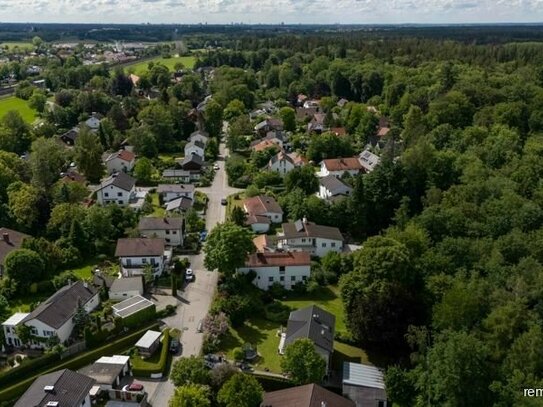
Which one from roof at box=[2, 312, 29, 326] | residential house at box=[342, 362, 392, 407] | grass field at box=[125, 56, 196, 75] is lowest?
residential house at box=[342, 362, 392, 407]

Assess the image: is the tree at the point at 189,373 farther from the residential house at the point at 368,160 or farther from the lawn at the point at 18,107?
the lawn at the point at 18,107

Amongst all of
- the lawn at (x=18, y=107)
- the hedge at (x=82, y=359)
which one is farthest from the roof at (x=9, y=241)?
the lawn at (x=18, y=107)

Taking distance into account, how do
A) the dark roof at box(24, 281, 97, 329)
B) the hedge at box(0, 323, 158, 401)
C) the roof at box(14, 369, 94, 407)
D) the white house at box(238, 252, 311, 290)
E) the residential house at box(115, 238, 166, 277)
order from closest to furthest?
the roof at box(14, 369, 94, 407)
the hedge at box(0, 323, 158, 401)
the dark roof at box(24, 281, 97, 329)
the white house at box(238, 252, 311, 290)
the residential house at box(115, 238, 166, 277)

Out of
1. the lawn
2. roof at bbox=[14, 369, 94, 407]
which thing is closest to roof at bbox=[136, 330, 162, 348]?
roof at bbox=[14, 369, 94, 407]

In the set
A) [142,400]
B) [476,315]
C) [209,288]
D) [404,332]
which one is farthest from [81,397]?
[476,315]

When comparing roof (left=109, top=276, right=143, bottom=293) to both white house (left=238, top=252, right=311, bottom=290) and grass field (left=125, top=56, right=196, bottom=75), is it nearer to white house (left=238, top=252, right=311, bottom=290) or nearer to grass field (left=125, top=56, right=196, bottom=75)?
white house (left=238, top=252, right=311, bottom=290)

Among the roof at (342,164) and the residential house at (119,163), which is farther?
the residential house at (119,163)

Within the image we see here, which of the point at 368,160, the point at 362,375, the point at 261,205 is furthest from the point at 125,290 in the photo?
the point at 368,160
